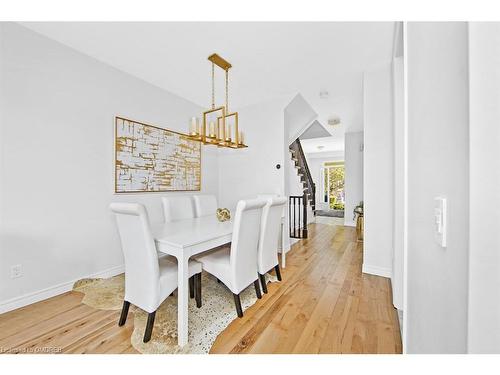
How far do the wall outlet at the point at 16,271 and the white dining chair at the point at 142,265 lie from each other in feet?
3.84

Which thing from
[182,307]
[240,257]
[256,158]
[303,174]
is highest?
[256,158]

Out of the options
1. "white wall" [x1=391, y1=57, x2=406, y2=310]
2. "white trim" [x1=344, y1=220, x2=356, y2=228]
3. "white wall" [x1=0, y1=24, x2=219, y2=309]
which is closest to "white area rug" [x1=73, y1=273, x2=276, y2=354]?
"white wall" [x1=0, y1=24, x2=219, y2=309]

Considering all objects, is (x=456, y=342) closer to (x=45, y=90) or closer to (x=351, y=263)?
(x=351, y=263)

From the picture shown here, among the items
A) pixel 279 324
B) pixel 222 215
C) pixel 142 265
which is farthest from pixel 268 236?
pixel 142 265

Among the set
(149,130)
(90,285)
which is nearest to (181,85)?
(149,130)

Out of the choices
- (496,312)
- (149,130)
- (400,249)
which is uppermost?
(149,130)

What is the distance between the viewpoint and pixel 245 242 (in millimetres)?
1806

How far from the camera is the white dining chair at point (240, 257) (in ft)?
5.67

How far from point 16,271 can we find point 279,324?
229 centimetres

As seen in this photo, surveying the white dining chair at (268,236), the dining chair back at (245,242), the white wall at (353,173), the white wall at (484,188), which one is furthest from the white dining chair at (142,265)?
the white wall at (353,173)

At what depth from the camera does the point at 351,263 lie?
2969 mm

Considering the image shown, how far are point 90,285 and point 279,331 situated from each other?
80.0 inches

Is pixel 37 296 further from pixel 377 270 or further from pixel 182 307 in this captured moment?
pixel 377 270
